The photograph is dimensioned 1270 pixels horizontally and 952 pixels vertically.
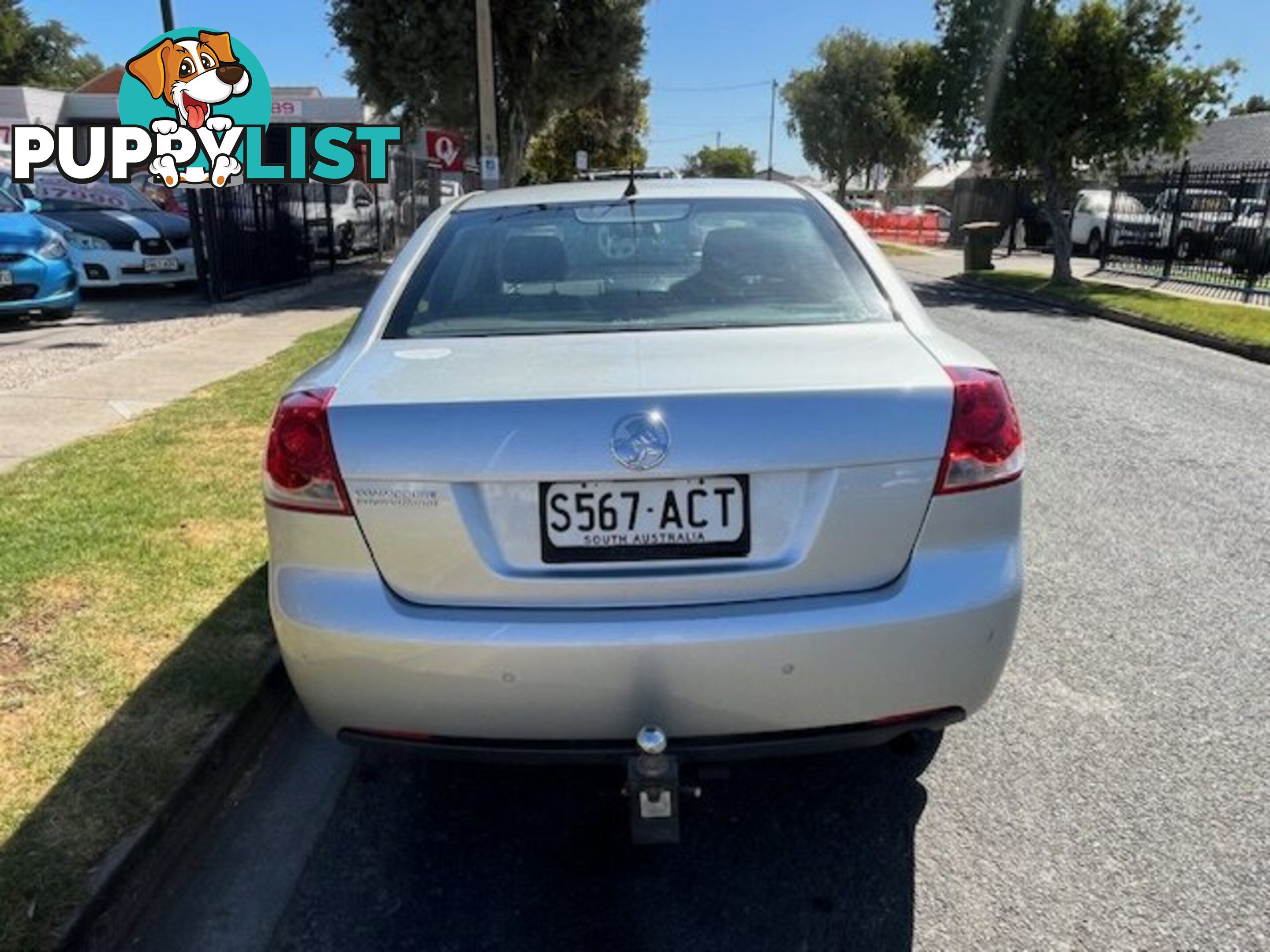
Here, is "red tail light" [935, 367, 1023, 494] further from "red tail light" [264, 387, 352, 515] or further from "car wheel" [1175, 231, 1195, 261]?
"car wheel" [1175, 231, 1195, 261]

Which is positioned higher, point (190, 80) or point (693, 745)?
point (190, 80)

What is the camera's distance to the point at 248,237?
14.8 metres

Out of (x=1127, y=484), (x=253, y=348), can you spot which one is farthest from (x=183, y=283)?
(x=1127, y=484)

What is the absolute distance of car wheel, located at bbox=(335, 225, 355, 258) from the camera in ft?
67.4

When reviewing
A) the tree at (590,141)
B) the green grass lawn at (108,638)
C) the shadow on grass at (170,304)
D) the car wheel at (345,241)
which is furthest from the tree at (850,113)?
the green grass lawn at (108,638)

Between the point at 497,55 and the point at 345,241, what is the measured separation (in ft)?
19.0

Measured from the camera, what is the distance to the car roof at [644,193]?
3.39m

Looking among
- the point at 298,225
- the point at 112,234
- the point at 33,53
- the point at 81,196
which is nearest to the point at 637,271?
the point at 112,234

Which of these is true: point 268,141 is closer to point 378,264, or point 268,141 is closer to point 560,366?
point 378,264

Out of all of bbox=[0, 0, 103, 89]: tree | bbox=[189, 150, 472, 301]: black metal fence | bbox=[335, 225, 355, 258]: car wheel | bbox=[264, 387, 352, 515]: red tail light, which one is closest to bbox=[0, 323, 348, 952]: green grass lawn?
bbox=[264, 387, 352, 515]: red tail light

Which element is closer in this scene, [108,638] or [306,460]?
[306,460]

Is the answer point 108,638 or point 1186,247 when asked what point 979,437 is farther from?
point 1186,247

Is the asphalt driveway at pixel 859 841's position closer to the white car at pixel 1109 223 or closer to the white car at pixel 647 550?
the white car at pixel 647 550

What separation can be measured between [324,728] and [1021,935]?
1.69 metres
